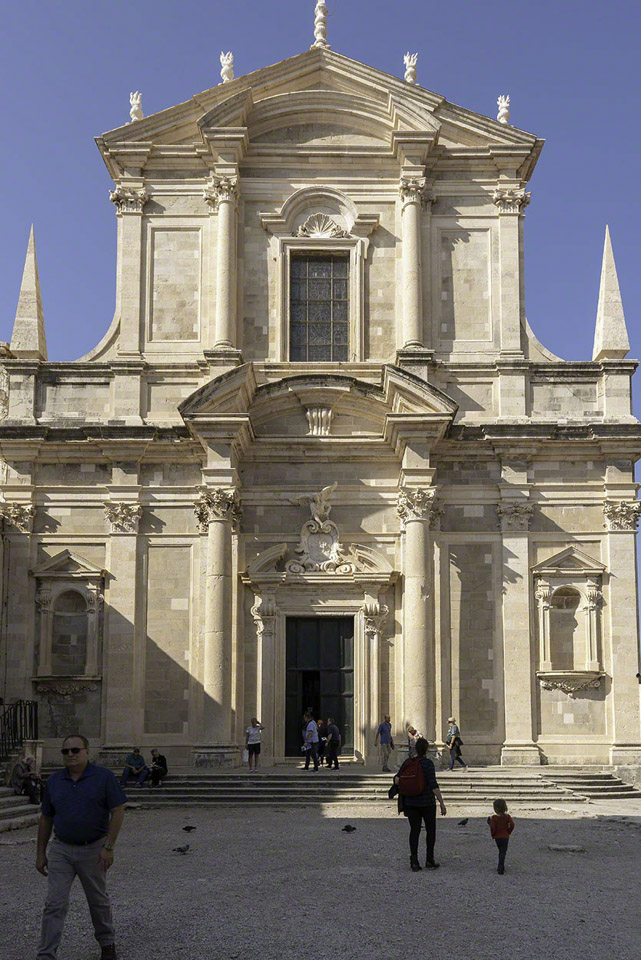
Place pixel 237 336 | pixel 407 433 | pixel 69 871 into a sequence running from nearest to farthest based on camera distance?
pixel 69 871 → pixel 407 433 → pixel 237 336

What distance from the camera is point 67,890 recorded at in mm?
7898

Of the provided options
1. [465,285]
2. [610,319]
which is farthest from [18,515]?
[610,319]

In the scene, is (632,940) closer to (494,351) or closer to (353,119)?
(494,351)

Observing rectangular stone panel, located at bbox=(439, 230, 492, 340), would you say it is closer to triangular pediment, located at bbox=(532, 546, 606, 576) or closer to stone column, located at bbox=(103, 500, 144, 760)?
triangular pediment, located at bbox=(532, 546, 606, 576)

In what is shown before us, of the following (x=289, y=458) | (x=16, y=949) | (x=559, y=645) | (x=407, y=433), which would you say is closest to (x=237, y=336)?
(x=289, y=458)

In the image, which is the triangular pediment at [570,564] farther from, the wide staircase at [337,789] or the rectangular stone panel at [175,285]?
the rectangular stone panel at [175,285]

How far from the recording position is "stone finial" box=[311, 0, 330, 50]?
25.7 m

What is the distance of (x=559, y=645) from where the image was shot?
2308 cm

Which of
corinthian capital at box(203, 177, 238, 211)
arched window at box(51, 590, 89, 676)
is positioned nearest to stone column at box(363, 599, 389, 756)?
arched window at box(51, 590, 89, 676)

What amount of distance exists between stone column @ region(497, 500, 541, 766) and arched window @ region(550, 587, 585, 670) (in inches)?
22.5

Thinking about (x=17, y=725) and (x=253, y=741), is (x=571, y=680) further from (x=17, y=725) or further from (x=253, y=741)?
(x=17, y=725)

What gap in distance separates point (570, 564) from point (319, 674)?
5.22 m

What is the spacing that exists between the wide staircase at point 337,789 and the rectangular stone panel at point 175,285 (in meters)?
8.69

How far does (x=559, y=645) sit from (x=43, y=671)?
9719 mm
